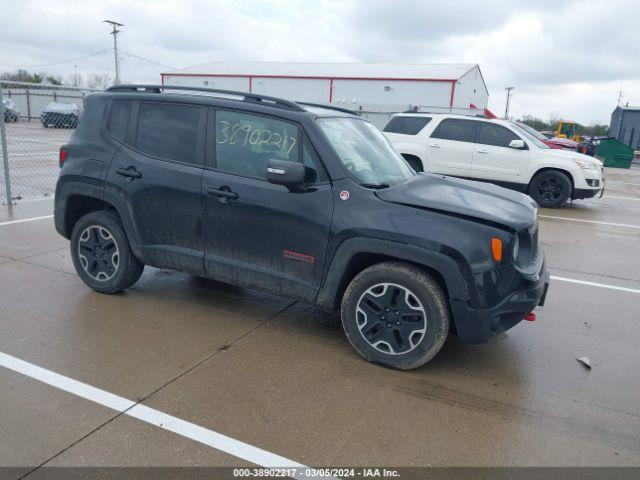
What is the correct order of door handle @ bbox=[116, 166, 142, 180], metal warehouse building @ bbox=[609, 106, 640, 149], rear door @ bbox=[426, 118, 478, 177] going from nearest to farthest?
1. door handle @ bbox=[116, 166, 142, 180]
2. rear door @ bbox=[426, 118, 478, 177]
3. metal warehouse building @ bbox=[609, 106, 640, 149]

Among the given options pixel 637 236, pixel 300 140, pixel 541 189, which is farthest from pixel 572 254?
pixel 300 140

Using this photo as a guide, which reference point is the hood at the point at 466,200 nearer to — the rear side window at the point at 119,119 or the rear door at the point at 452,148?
the rear side window at the point at 119,119

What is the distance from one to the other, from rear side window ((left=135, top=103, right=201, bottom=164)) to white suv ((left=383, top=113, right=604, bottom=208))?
7.21m

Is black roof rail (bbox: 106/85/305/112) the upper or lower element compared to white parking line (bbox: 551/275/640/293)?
upper

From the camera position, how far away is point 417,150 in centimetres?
1174

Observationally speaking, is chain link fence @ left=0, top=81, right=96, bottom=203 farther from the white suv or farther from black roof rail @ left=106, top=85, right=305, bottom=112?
the white suv

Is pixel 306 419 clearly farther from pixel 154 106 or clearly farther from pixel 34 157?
pixel 34 157

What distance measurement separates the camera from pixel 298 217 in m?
3.97

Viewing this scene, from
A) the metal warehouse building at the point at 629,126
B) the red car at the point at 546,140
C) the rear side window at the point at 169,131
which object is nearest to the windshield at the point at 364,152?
the rear side window at the point at 169,131

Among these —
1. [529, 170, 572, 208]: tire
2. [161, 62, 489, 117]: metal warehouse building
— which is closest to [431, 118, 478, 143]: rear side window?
[529, 170, 572, 208]: tire

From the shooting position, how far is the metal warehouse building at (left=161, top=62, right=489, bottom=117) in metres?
31.2

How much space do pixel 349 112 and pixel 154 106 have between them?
1.80 metres

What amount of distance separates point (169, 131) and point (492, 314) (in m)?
3.07

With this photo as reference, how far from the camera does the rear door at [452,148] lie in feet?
37.8
